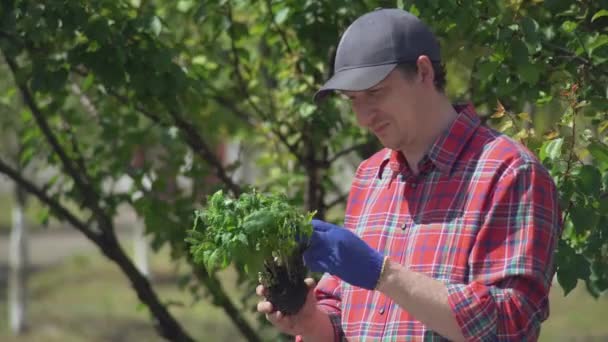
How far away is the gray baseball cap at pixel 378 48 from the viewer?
248 centimetres

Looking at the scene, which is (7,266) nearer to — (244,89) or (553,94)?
(244,89)

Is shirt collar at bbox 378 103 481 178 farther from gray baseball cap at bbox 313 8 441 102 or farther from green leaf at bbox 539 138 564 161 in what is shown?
green leaf at bbox 539 138 564 161

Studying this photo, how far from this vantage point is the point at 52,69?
432cm

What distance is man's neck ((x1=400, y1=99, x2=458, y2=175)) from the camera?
2543 millimetres

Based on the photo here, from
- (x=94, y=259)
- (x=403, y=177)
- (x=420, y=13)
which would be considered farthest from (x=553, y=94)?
(x=94, y=259)

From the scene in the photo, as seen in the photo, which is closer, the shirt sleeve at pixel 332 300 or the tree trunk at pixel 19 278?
the shirt sleeve at pixel 332 300

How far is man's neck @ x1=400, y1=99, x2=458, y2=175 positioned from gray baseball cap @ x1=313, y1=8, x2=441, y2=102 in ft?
0.35

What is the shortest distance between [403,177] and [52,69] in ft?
6.73

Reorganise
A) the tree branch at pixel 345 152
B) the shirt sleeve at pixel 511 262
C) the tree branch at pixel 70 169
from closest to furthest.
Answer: the shirt sleeve at pixel 511 262, the tree branch at pixel 70 169, the tree branch at pixel 345 152

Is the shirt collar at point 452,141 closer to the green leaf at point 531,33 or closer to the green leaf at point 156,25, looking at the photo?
the green leaf at point 531,33

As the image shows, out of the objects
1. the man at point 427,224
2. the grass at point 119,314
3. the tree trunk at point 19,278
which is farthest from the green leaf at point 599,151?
the tree trunk at point 19,278

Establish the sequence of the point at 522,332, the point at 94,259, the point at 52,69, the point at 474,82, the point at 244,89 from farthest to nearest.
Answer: the point at 94,259
the point at 244,89
the point at 474,82
the point at 52,69
the point at 522,332

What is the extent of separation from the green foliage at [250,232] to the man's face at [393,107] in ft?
0.76

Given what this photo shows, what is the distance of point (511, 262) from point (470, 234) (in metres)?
0.11
